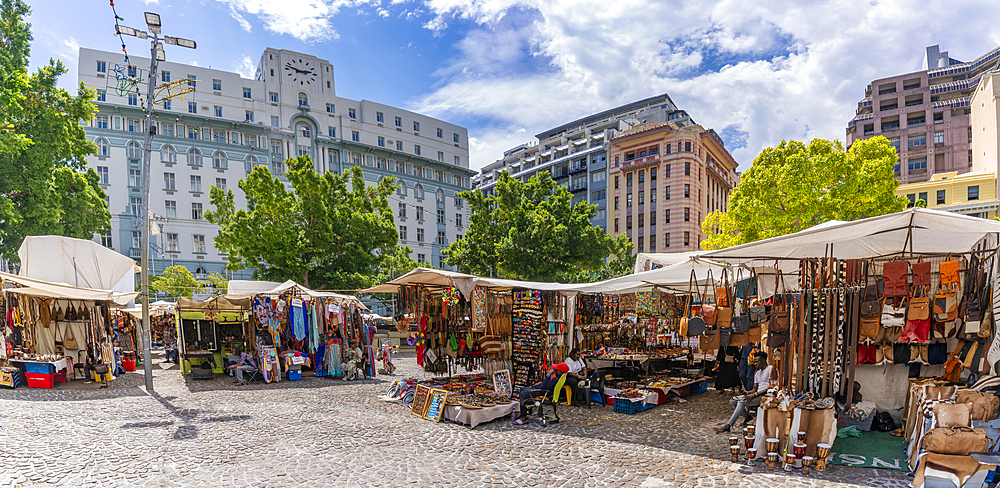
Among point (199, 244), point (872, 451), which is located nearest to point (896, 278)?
point (872, 451)

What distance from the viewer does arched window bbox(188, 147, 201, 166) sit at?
41656 mm

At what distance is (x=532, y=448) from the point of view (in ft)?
23.1

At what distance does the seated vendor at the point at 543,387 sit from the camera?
8.74 metres

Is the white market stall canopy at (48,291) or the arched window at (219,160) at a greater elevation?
the arched window at (219,160)

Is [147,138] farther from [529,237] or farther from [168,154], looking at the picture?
[168,154]

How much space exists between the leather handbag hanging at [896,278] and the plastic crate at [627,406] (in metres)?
4.41

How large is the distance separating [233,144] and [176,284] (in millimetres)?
16641

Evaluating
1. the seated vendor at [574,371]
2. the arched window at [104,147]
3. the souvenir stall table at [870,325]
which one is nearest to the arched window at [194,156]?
the arched window at [104,147]

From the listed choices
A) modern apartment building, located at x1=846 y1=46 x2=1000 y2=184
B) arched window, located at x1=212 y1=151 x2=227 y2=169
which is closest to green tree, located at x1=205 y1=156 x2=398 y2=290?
arched window, located at x1=212 y1=151 x2=227 y2=169

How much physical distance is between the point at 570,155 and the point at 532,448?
59813 millimetres

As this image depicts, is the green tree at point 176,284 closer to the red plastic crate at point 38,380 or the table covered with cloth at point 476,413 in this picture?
the red plastic crate at point 38,380

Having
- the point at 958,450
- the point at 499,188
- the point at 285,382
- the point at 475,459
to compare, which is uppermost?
the point at 499,188

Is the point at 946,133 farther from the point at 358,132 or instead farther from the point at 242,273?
the point at 242,273

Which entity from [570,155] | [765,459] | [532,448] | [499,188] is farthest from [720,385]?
[570,155]
